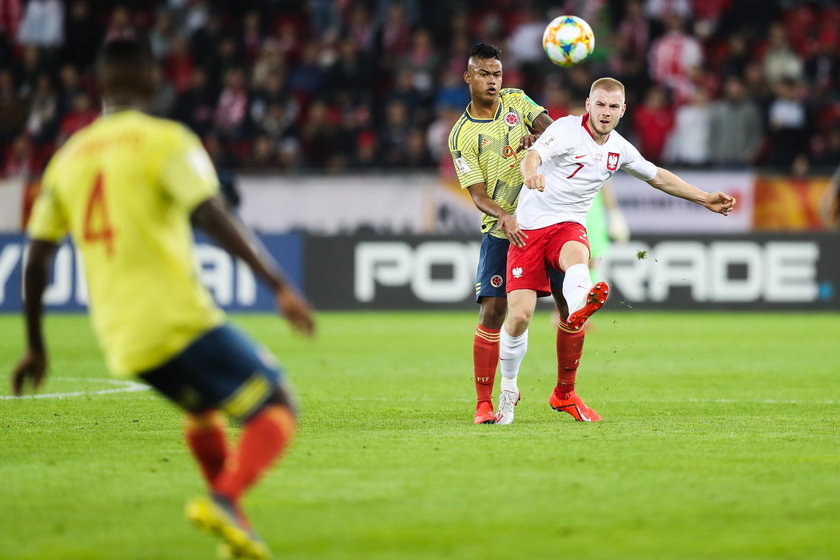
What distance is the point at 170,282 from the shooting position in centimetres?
497

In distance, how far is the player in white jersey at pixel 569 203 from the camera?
8984 mm

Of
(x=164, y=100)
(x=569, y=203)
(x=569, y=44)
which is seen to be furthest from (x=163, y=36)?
(x=569, y=203)

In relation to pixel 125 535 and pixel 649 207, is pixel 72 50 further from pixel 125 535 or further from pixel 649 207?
pixel 125 535

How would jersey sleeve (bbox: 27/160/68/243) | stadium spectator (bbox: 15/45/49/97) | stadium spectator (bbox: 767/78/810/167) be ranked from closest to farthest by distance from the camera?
jersey sleeve (bbox: 27/160/68/243), stadium spectator (bbox: 767/78/810/167), stadium spectator (bbox: 15/45/49/97)

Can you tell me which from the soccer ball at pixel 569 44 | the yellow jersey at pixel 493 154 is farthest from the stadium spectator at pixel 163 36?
the yellow jersey at pixel 493 154

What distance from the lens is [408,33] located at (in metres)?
24.2

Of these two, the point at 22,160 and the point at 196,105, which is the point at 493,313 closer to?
the point at 196,105

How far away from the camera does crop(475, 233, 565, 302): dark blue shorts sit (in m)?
9.29

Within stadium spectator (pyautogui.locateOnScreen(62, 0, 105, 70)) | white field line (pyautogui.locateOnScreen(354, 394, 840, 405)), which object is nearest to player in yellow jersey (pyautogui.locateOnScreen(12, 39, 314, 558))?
white field line (pyautogui.locateOnScreen(354, 394, 840, 405))

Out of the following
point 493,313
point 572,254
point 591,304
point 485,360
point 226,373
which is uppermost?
point 226,373

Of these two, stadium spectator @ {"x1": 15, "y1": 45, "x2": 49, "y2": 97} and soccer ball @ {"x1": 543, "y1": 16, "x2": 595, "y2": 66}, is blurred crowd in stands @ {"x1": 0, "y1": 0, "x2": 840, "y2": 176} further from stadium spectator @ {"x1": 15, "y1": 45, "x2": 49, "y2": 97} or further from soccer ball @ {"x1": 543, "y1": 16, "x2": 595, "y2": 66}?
soccer ball @ {"x1": 543, "y1": 16, "x2": 595, "y2": 66}

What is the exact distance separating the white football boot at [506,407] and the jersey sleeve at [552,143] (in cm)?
154

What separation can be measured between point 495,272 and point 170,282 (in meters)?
4.55

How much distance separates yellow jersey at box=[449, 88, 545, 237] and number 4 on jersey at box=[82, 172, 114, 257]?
447 centimetres
